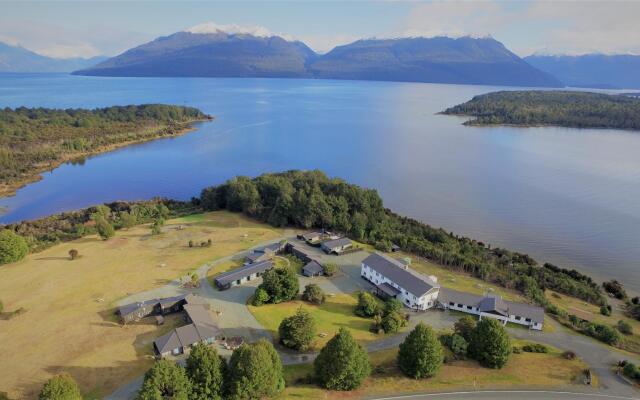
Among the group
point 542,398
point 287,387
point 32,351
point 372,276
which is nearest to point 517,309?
point 542,398

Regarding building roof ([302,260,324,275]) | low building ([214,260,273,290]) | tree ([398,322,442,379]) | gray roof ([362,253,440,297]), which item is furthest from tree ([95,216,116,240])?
tree ([398,322,442,379])

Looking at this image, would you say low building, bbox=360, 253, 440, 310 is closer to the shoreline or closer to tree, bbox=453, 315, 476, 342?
tree, bbox=453, 315, 476, 342

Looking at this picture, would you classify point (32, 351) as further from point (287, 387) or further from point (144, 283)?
point (287, 387)

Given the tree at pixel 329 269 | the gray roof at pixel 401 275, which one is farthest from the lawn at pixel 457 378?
the tree at pixel 329 269

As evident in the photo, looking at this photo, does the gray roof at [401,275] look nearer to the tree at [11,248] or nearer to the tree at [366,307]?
the tree at [366,307]

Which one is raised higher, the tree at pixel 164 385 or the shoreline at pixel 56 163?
the shoreline at pixel 56 163
